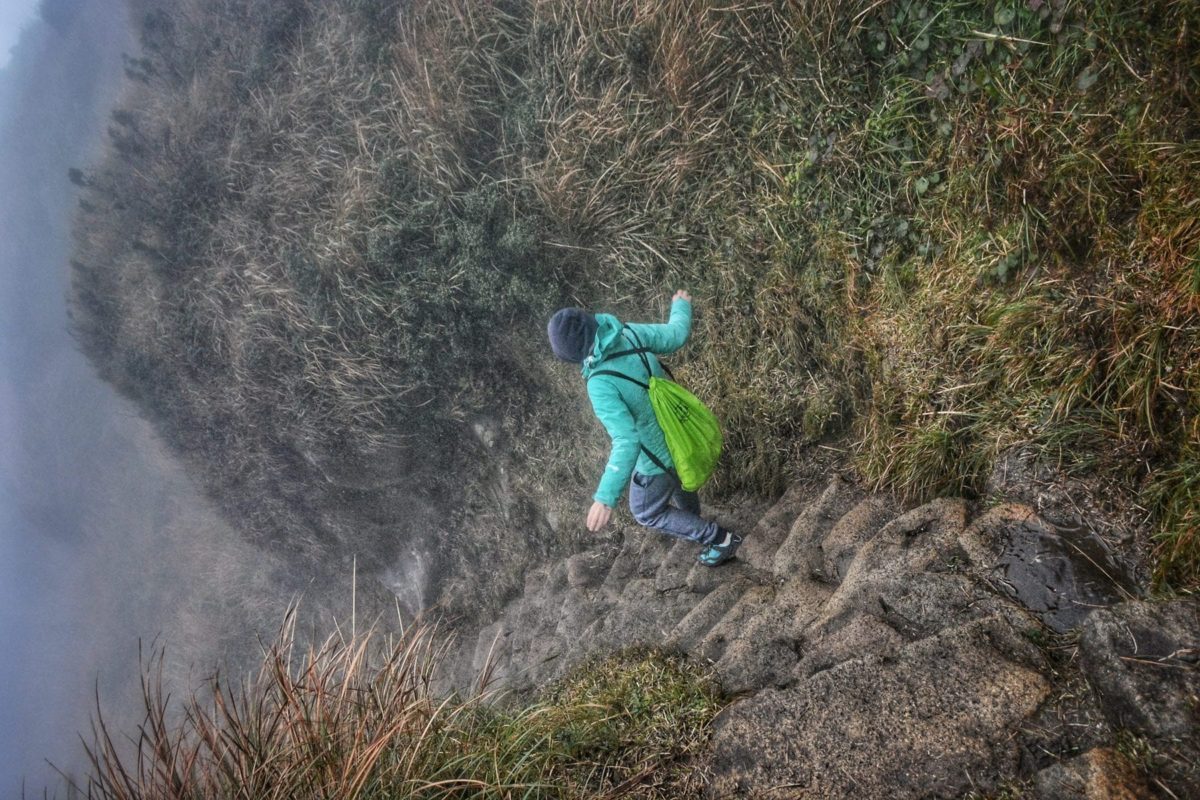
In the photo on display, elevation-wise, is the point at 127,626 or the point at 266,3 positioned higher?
the point at 266,3

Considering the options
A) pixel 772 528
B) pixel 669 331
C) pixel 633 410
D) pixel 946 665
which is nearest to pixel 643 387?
pixel 633 410

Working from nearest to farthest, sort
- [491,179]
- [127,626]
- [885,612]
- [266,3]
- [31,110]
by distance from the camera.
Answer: [885,612] → [491,179] → [266,3] → [31,110] → [127,626]

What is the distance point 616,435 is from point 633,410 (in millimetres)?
221

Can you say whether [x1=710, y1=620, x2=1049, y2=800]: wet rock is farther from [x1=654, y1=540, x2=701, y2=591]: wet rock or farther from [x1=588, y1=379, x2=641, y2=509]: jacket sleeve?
[x1=654, y1=540, x2=701, y2=591]: wet rock

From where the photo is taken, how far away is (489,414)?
21.8 ft

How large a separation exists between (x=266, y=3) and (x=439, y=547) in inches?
274

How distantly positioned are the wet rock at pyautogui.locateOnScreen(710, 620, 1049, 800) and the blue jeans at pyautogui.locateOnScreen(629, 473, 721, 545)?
1552 mm

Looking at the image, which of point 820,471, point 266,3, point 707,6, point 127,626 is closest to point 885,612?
point 820,471

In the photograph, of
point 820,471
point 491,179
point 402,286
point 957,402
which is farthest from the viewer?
point 402,286

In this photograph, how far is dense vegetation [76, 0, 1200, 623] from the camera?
229 cm

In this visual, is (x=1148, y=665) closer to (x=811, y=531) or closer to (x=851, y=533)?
(x=851, y=533)

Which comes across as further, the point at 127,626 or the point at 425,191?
the point at 127,626

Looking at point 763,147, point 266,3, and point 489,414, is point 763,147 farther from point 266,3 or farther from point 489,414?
point 266,3

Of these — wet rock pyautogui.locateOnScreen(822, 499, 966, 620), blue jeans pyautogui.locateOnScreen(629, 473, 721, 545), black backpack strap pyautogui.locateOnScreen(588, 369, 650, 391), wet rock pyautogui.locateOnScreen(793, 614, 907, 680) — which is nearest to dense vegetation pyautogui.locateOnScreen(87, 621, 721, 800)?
wet rock pyautogui.locateOnScreen(793, 614, 907, 680)
